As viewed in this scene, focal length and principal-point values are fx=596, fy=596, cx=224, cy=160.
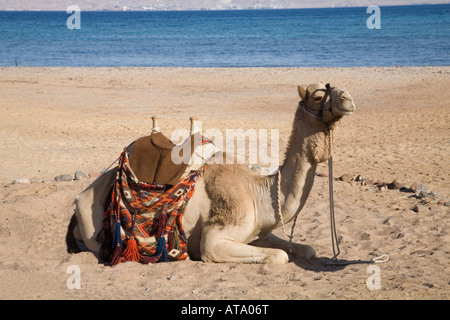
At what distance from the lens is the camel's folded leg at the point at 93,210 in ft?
21.1

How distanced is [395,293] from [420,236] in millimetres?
2054

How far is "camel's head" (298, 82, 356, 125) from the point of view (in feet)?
16.8

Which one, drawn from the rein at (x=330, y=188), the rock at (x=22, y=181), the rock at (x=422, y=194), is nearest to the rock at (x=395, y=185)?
the rock at (x=422, y=194)

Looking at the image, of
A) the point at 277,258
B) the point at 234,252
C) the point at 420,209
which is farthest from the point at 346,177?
the point at 234,252

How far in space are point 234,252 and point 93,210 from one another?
1654mm

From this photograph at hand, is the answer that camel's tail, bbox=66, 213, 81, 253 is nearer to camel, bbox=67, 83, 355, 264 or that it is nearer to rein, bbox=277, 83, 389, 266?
camel, bbox=67, 83, 355, 264

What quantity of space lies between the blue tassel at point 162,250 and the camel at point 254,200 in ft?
0.97

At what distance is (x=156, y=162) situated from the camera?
616cm

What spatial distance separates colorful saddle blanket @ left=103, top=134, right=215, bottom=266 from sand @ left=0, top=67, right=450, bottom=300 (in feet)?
0.57

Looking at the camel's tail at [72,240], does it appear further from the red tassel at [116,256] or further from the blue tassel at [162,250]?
the blue tassel at [162,250]

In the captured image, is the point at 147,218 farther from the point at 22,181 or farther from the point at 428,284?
the point at 22,181

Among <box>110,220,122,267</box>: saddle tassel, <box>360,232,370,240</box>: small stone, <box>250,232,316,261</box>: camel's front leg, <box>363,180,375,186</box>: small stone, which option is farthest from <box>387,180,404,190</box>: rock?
<box>110,220,122,267</box>: saddle tassel

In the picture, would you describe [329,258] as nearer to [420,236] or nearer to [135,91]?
[420,236]

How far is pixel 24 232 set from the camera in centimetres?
753
